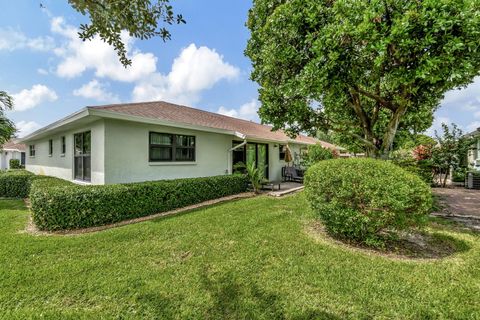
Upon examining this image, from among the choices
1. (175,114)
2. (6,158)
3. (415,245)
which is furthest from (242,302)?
(6,158)

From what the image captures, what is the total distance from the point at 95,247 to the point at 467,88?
454 inches

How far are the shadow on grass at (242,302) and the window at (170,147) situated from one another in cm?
663

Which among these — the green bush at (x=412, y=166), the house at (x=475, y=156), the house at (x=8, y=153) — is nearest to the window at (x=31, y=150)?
the house at (x=8, y=153)

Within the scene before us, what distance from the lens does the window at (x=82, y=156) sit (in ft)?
29.4

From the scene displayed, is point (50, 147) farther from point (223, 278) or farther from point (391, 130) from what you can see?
point (391, 130)

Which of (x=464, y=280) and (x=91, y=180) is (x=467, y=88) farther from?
(x=91, y=180)

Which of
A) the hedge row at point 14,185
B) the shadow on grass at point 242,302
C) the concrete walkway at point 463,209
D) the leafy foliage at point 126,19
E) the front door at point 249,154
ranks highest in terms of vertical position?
the leafy foliage at point 126,19

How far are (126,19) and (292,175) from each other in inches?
540

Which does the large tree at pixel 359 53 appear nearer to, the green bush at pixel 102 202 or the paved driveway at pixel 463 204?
the paved driveway at pixel 463 204

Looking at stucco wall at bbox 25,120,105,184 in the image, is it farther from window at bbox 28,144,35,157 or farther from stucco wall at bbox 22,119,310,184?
window at bbox 28,144,35,157

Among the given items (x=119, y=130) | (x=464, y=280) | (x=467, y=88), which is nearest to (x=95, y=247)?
(x=119, y=130)

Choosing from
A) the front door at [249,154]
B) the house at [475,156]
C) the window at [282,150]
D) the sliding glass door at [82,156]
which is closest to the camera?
the sliding glass door at [82,156]

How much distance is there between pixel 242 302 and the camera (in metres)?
3.00

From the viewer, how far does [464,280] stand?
352 cm
